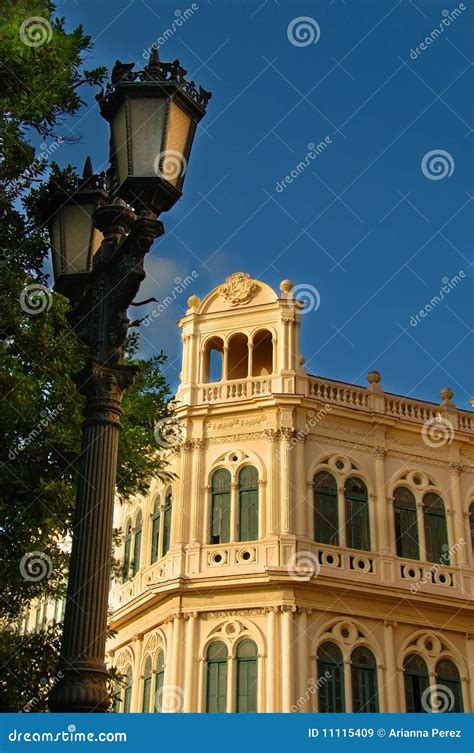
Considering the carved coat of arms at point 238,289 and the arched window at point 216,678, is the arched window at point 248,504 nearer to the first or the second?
the arched window at point 216,678

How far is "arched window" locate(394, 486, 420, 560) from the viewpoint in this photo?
25.1m

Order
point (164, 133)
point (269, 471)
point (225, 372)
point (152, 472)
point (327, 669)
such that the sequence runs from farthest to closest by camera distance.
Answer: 1. point (225, 372)
2. point (269, 471)
3. point (327, 669)
4. point (152, 472)
5. point (164, 133)

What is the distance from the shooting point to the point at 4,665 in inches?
401

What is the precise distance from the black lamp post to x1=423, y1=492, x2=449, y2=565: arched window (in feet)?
65.9

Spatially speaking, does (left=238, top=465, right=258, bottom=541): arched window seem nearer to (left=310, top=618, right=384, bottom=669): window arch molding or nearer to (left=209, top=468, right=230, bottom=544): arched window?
(left=209, top=468, right=230, bottom=544): arched window

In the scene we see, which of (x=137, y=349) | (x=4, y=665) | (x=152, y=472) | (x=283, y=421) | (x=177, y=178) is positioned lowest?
(x=4, y=665)

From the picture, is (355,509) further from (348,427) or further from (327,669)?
(327,669)

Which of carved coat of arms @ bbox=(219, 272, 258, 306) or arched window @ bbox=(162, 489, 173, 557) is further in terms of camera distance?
carved coat of arms @ bbox=(219, 272, 258, 306)

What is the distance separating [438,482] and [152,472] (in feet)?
46.8

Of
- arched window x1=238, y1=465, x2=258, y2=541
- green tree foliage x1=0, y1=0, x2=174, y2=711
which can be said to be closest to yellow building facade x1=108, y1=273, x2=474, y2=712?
arched window x1=238, y1=465, x2=258, y2=541

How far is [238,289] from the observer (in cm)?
2688

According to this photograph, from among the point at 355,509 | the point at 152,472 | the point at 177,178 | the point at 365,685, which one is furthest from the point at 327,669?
the point at 177,178

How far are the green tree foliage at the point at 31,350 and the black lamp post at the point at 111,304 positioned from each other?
404 cm

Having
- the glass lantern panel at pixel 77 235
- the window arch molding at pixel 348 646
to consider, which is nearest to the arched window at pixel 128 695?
the window arch molding at pixel 348 646
